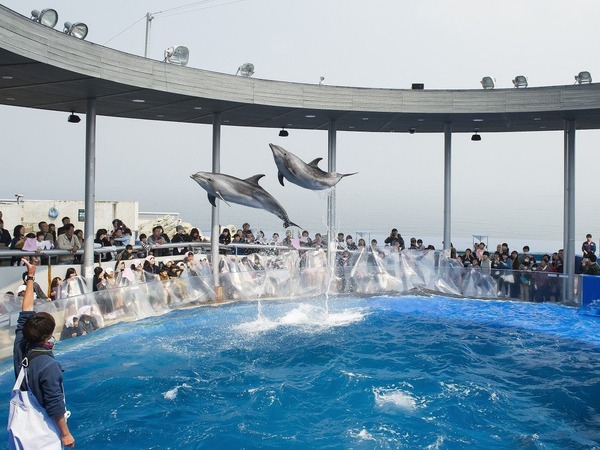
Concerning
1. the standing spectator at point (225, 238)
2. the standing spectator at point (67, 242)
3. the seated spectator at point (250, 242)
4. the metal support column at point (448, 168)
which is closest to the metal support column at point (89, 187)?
the standing spectator at point (67, 242)

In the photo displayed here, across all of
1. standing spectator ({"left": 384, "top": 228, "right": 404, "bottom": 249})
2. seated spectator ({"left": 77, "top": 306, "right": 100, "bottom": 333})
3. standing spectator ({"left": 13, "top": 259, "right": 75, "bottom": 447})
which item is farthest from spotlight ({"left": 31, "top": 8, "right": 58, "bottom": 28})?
standing spectator ({"left": 384, "top": 228, "right": 404, "bottom": 249})

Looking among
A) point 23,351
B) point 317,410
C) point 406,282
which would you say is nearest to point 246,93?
point 406,282

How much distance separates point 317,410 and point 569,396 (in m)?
3.46

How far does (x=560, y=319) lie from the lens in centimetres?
1307

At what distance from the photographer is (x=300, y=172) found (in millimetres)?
10445

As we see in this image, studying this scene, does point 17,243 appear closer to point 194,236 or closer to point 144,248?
point 144,248

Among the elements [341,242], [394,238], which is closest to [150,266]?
[341,242]

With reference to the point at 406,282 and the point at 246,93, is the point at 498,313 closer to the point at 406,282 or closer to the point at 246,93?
the point at 406,282

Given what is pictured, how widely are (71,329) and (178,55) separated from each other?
6.23m

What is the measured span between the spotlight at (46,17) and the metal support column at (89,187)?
2910 millimetres

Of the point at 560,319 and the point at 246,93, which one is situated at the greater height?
the point at 246,93

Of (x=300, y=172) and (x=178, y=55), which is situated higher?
(x=178, y=55)

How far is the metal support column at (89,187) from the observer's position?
12.3m

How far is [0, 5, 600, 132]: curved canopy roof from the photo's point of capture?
34.8ft
